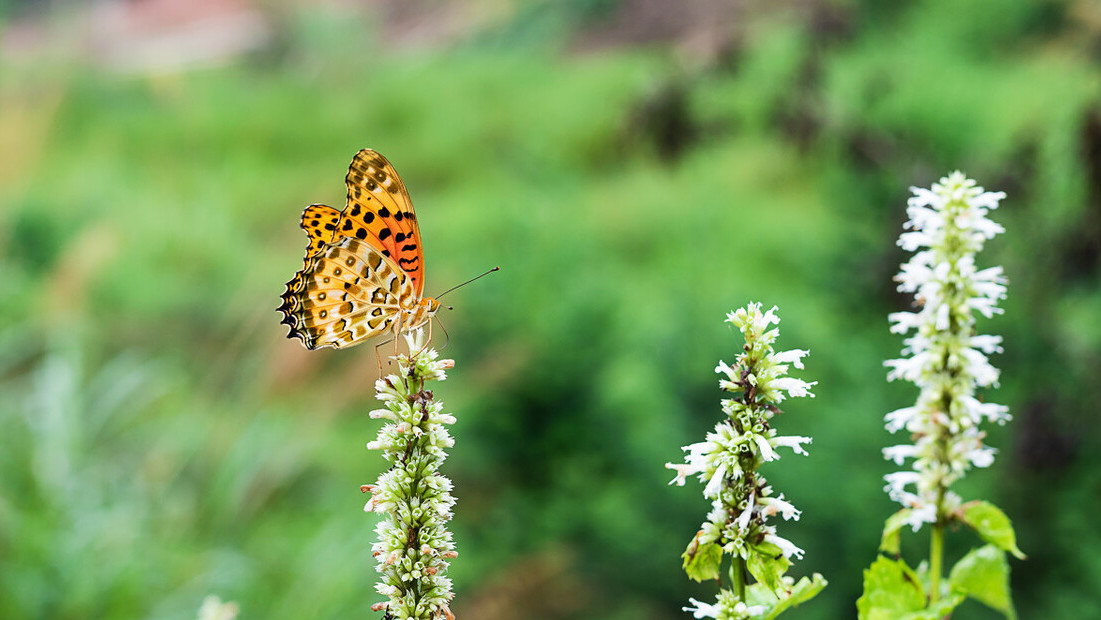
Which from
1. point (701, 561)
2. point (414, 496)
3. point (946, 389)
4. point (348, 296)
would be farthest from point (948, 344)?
point (348, 296)

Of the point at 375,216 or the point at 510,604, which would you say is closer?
the point at 375,216

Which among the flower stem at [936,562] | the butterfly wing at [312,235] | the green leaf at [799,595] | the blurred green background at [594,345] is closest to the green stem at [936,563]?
the flower stem at [936,562]

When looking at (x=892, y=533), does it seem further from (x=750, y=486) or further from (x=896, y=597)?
(x=750, y=486)

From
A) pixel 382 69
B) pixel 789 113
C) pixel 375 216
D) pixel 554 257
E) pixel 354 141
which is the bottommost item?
pixel 375 216

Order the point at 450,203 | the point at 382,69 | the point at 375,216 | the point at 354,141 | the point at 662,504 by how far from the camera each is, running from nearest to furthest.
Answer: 1. the point at 375,216
2. the point at 662,504
3. the point at 450,203
4. the point at 354,141
5. the point at 382,69

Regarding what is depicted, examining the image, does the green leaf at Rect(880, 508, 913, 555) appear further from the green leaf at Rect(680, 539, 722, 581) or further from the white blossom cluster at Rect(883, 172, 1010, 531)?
the green leaf at Rect(680, 539, 722, 581)

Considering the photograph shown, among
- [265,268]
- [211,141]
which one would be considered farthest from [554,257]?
[211,141]

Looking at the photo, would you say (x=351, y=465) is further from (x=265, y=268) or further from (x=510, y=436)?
(x=265, y=268)
